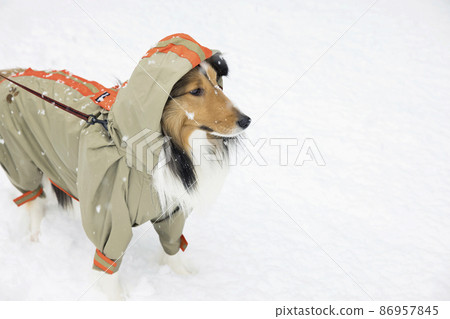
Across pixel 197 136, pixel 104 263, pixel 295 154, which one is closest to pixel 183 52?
pixel 197 136

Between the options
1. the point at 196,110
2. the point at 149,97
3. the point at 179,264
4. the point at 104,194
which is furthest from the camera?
the point at 179,264

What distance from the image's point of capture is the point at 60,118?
2.00 meters

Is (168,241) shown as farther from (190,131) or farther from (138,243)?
(190,131)

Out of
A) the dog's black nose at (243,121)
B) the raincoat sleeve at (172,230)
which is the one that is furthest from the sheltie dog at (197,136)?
the raincoat sleeve at (172,230)

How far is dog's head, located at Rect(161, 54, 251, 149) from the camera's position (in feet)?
5.78

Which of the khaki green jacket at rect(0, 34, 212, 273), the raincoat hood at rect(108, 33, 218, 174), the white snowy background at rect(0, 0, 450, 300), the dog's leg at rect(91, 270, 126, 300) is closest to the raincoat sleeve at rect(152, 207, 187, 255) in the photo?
the khaki green jacket at rect(0, 34, 212, 273)

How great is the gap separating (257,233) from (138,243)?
2.97 feet

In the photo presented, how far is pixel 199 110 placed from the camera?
179 centimetres

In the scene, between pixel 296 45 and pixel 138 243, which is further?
pixel 296 45

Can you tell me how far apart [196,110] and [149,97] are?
0.24 m

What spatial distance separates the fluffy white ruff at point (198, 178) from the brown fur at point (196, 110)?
0.22 feet

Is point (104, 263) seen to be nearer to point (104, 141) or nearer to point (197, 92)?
point (104, 141)

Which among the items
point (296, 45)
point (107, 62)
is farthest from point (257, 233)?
point (296, 45)

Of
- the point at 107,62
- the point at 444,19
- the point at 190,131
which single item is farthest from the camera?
the point at 444,19
